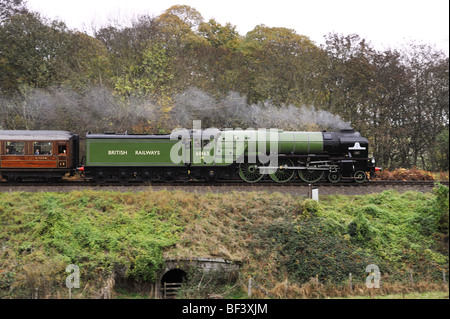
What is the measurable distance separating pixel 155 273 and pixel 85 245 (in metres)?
3.00

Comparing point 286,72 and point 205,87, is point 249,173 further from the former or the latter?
point 286,72

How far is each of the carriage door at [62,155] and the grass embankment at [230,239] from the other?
3.24m

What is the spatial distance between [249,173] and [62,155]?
10131 millimetres

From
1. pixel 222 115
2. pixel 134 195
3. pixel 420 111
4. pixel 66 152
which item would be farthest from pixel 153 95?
pixel 420 111

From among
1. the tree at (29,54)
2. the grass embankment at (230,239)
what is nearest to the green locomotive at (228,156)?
the grass embankment at (230,239)

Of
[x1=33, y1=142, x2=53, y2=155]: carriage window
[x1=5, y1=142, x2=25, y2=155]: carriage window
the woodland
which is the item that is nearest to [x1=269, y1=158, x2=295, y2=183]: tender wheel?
the woodland

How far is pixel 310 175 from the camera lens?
2044 cm

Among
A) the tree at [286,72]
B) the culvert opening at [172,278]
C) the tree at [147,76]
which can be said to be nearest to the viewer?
the culvert opening at [172,278]

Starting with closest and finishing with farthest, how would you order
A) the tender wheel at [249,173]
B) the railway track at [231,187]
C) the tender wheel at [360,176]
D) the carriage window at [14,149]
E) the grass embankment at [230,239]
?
1. the grass embankment at [230,239]
2. the railway track at [231,187]
3. the carriage window at [14,149]
4. the tender wheel at [249,173]
5. the tender wheel at [360,176]

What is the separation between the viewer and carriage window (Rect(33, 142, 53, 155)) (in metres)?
19.9

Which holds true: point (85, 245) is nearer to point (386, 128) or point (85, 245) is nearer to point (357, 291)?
point (357, 291)

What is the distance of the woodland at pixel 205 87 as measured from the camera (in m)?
27.0

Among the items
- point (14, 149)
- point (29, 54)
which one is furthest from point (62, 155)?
point (29, 54)

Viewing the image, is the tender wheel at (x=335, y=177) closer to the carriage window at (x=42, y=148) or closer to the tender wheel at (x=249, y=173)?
the tender wheel at (x=249, y=173)
